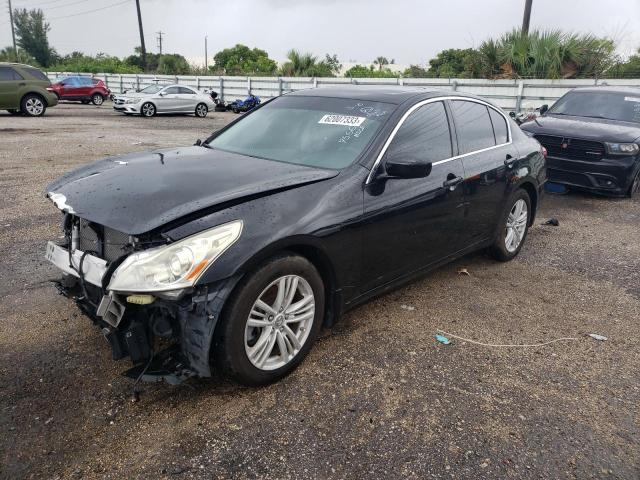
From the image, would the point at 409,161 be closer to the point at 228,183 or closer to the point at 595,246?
the point at 228,183

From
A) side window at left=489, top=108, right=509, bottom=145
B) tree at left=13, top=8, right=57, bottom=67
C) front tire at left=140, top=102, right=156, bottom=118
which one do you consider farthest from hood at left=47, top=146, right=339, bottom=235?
tree at left=13, top=8, right=57, bottom=67

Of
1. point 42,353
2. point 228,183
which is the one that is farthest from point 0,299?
point 228,183

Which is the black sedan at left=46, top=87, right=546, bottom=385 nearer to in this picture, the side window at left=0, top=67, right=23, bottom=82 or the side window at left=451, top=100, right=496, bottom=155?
the side window at left=451, top=100, right=496, bottom=155

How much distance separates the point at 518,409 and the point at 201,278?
189 centimetres

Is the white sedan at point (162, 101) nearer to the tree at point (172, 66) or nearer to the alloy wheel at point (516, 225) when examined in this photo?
the alloy wheel at point (516, 225)

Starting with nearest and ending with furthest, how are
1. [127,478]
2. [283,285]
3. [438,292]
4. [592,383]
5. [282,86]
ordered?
[127,478]
[283,285]
[592,383]
[438,292]
[282,86]

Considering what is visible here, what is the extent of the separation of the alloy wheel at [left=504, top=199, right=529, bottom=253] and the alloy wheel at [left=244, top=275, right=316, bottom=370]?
9.32 ft

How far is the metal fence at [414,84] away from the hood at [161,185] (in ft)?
19.0

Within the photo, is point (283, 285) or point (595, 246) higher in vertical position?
point (283, 285)

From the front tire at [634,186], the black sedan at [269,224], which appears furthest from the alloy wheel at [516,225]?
the front tire at [634,186]

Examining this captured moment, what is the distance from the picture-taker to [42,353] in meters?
3.23

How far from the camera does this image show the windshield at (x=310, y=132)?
3543mm

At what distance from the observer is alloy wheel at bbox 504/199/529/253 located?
5148mm

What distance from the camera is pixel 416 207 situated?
12.1 ft
